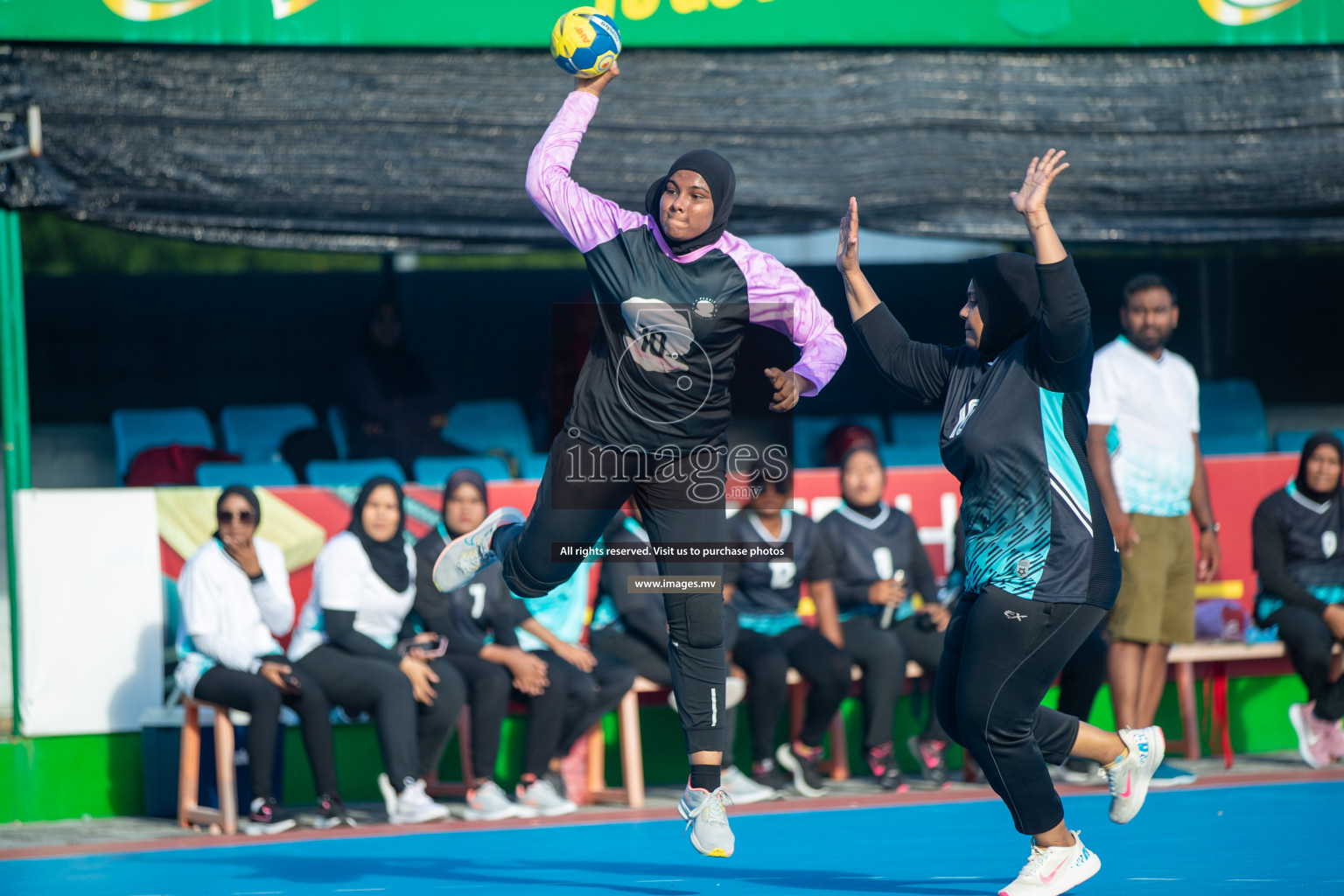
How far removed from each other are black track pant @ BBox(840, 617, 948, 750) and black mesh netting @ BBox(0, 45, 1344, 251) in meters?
2.15

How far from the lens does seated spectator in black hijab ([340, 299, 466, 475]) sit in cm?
945

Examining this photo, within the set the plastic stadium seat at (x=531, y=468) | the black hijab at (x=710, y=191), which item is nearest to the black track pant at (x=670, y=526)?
the black hijab at (x=710, y=191)

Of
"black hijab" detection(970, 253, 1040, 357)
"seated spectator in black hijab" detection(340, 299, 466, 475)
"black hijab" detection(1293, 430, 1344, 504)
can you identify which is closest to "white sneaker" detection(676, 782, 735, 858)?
"black hijab" detection(970, 253, 1040, 357)

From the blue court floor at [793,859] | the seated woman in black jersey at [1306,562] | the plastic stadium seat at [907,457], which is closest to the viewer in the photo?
the blue court floor at [793,859]

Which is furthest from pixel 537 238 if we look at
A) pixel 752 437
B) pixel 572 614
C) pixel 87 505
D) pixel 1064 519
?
pixel 1064 519

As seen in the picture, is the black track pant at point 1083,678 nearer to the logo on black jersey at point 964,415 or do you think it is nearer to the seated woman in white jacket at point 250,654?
the logo on black jersey at point 964,415

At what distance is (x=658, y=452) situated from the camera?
468 centimetres

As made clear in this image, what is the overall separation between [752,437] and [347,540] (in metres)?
2.32

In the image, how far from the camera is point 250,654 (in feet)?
22.1

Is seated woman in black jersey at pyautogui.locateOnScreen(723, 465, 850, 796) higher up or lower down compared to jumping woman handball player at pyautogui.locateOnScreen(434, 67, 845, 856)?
lower down

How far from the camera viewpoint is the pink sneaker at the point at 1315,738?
754 centimetres

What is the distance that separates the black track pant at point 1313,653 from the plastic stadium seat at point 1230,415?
8.77 ft

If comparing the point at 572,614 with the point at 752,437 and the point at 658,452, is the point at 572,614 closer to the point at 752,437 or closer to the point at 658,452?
the point at 752,437

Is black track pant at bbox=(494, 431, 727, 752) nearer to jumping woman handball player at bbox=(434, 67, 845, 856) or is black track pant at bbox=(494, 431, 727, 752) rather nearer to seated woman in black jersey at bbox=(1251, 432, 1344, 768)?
jumping woman handball player at bbox=(434, 67, 845, 856)
